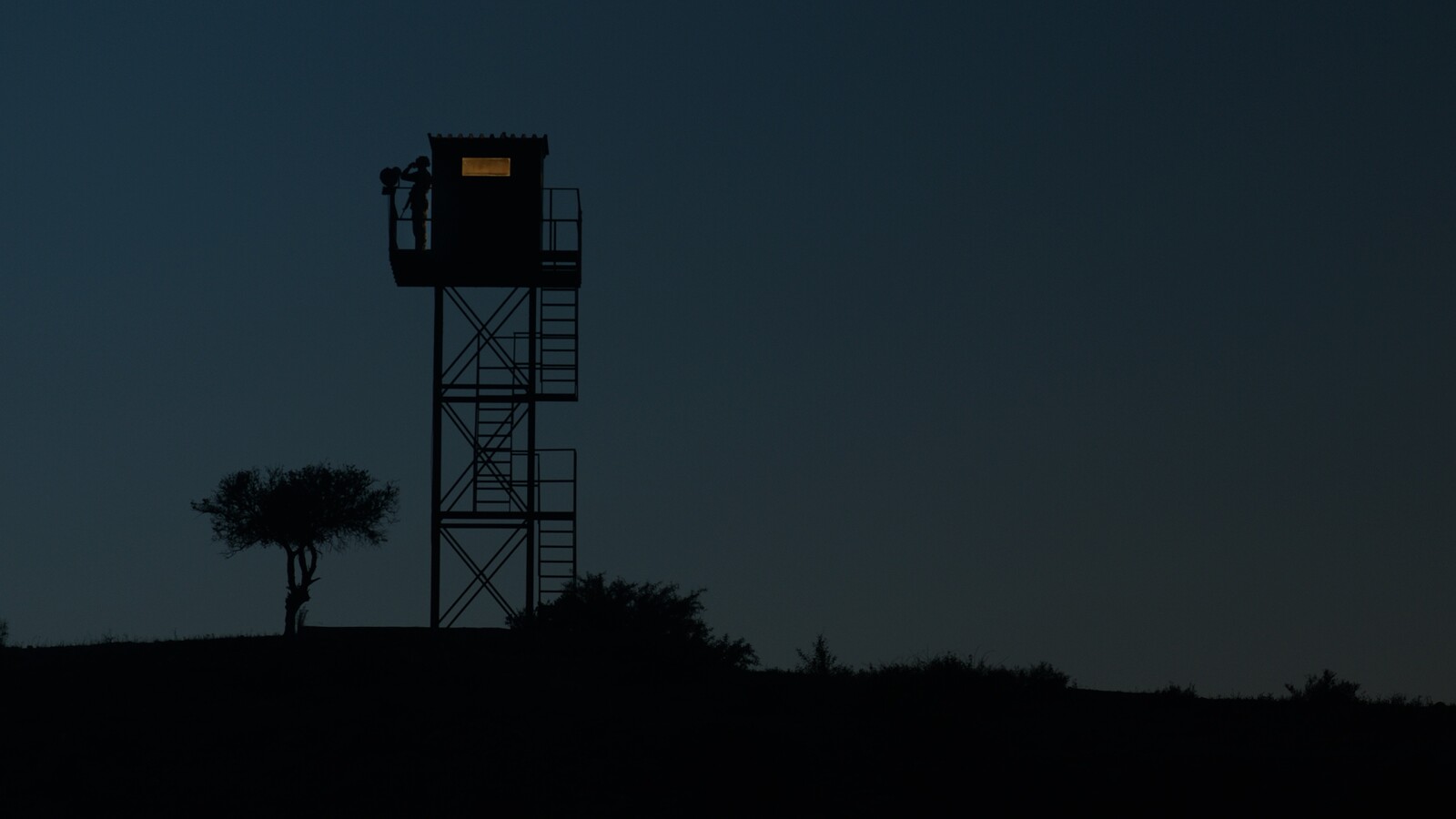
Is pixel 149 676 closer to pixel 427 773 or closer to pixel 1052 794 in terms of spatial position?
pixel 427 773

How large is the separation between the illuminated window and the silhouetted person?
723mm

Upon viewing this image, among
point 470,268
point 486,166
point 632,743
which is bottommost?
point 632,743

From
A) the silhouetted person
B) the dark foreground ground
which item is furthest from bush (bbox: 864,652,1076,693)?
the silhouetted person

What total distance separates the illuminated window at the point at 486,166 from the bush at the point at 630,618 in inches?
324

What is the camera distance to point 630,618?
104 ft

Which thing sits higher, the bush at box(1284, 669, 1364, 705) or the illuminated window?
the illuminated window

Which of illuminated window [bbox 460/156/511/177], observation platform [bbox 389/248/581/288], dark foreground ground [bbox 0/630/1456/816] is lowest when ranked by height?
dark foreground ground [bbox 0/630/1456/816]

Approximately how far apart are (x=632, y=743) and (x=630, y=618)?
33.7ft

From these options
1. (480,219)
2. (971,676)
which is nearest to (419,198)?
(480,219)

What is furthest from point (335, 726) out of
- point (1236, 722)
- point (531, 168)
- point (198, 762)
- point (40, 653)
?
point (531, 168)

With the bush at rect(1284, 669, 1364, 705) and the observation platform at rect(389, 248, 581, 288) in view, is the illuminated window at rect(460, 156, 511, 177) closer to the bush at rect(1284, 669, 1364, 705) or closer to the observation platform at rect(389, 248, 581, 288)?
the observation platform at rect(389, 248, 581, 288)

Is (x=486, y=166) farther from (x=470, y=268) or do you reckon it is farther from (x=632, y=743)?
(x=632, y=743)

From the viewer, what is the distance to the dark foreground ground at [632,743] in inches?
754

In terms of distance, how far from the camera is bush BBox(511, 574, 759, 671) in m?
29.6
